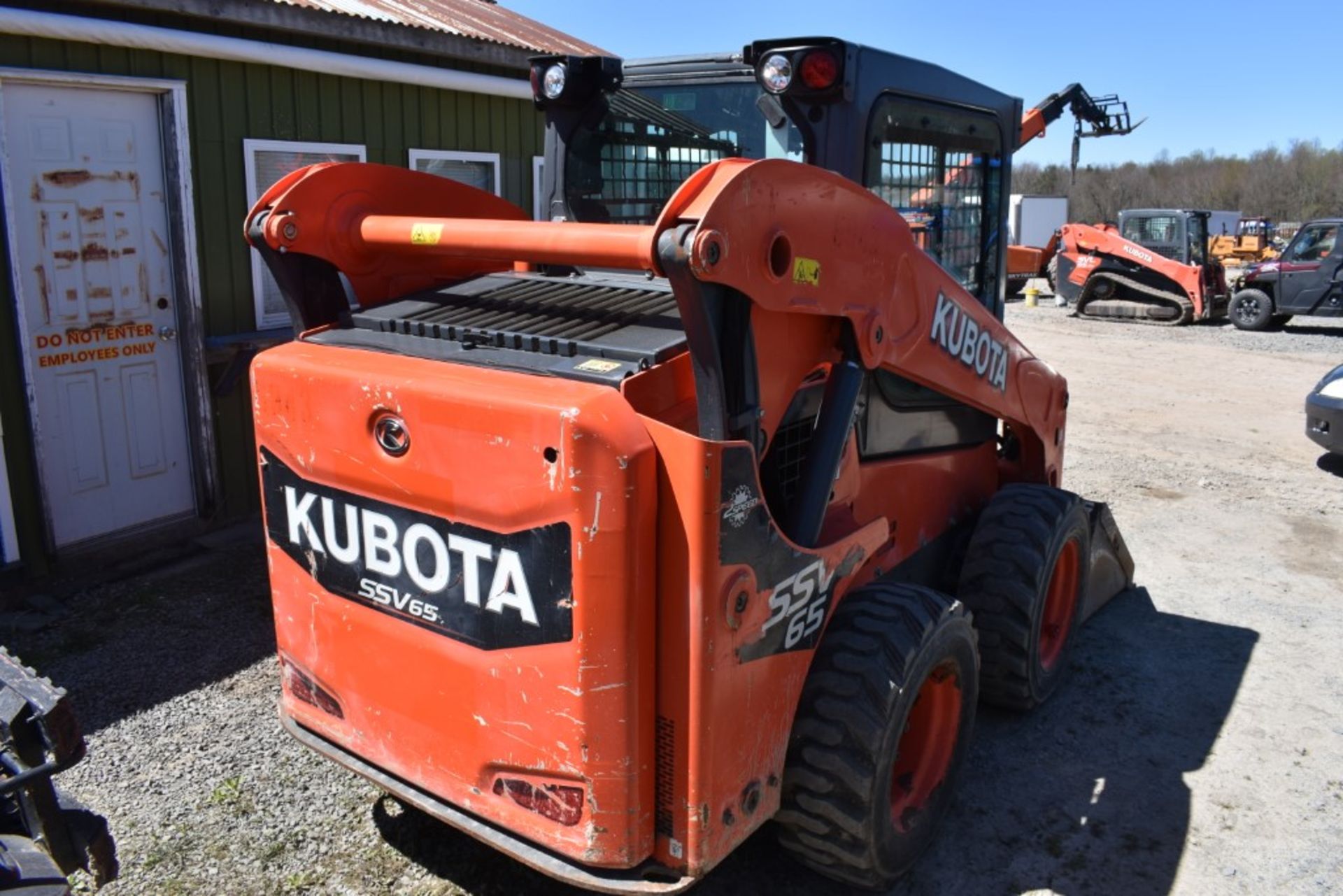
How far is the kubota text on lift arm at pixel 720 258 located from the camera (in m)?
2.45

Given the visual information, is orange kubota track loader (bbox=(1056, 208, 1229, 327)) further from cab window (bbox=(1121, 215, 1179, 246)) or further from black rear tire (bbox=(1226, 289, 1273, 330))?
black rear tire (bbox=(1226, 289, 1273, 330))

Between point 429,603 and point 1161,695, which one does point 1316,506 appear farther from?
point 429,603

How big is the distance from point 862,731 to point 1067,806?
4.56ft

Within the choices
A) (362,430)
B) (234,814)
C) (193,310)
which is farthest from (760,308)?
(193,310)

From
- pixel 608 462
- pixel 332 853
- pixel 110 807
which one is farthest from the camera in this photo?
pixel 110 807

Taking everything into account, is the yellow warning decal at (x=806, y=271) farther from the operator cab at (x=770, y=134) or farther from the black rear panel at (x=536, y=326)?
the operator cab at (x=770, y=134)

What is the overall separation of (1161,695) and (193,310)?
5493mm

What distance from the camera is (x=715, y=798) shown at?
269 centimetres

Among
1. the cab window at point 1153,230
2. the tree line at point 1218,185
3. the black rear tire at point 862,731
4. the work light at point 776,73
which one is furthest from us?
the tree line at point 1218,185

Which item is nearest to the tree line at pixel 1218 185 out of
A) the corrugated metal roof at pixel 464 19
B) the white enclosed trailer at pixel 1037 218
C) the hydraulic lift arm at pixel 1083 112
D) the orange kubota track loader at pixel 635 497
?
the white enclosed trailer at pixel 1037 218

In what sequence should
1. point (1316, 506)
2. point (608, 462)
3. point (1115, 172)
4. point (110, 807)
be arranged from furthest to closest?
point (1115, 172)
point (1316, 506)
point (110, 807)
point (608, 462)

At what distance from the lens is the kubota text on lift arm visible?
8.05ft

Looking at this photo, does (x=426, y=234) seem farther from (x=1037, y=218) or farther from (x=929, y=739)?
(x=1037, y=218)

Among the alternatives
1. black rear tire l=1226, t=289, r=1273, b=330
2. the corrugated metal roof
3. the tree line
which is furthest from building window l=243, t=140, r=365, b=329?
the tree line
